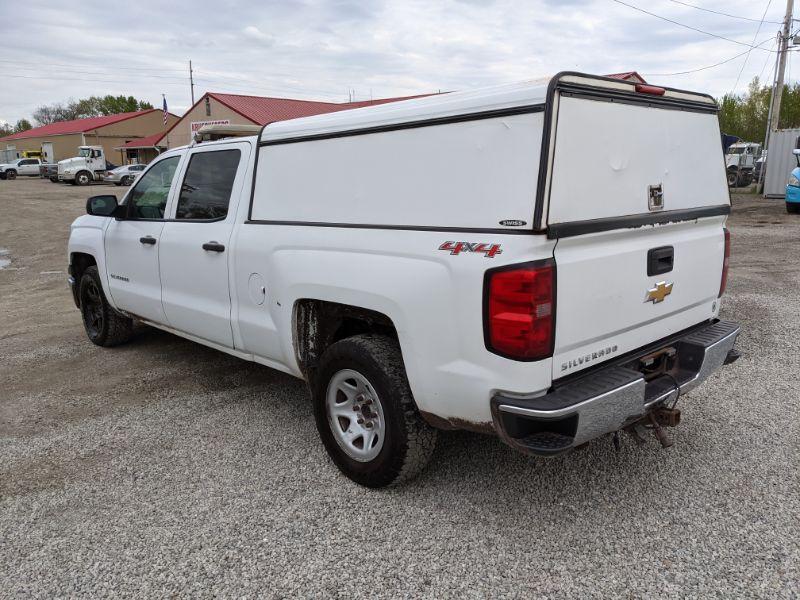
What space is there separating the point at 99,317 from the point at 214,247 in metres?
2.77

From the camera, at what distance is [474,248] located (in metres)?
2.75

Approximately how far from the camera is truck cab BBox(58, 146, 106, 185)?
1569 inches

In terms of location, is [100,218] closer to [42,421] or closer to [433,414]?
[42,421]

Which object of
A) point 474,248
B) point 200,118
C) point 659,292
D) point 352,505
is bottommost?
point 352,505

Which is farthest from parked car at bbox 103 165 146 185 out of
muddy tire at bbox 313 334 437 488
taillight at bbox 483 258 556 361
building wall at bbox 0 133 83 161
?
taillight at bbox 483 258 556 361

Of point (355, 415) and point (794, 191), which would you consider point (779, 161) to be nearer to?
point (794, 191)

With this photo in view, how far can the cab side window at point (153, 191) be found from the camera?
496 cm

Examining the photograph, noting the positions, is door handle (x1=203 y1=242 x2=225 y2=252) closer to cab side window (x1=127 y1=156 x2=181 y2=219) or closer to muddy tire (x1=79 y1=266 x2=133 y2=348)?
cab side window (x1=127 y1=156 x2=181 y2=219)

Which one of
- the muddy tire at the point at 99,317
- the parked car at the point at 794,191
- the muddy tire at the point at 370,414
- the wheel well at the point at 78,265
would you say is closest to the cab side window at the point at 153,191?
the muddy tire at the point at 99,317

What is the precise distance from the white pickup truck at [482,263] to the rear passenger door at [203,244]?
0.12 ft

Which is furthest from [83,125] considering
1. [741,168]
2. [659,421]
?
[659,421]

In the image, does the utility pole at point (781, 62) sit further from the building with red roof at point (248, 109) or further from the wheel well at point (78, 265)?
the wheel well at point (78, 265)

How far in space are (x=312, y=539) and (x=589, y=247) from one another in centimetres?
189

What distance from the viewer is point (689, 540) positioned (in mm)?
2969
